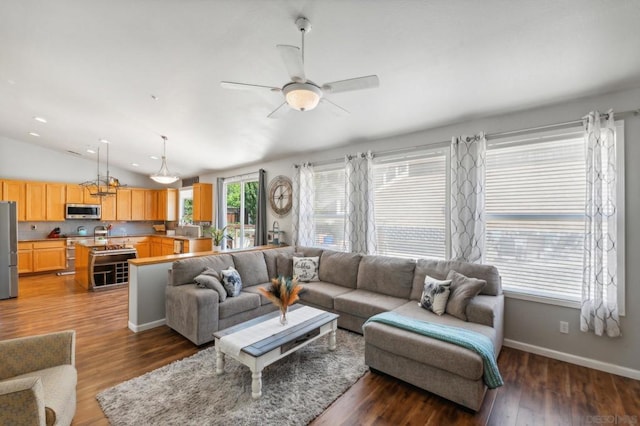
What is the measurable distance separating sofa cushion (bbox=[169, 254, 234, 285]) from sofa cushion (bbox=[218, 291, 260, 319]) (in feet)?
1.92

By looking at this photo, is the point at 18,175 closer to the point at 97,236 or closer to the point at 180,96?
the point at 97,236

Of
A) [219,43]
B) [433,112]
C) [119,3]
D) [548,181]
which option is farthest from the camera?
[433,112]

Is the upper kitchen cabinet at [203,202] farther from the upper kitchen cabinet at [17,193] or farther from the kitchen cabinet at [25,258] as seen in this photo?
the upper kitchen cabinet at [17,193]

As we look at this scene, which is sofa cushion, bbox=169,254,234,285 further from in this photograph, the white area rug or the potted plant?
the potted plant

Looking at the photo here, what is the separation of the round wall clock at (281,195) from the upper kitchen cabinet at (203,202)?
2397 mm

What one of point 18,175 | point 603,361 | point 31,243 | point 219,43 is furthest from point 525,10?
point 18,175

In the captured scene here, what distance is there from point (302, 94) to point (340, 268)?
2848 mm

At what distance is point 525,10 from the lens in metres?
1.85

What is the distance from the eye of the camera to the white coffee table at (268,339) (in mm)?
2223

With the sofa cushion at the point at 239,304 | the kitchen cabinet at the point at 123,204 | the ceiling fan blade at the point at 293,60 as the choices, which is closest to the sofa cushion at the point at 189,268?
the sofa cushion at the point at 239,304

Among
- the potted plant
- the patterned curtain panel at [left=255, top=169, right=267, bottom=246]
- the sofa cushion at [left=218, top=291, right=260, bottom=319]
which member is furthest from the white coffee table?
the potted plant

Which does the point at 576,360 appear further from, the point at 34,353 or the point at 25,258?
the point at 25,258

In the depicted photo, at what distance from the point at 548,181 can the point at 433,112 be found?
4.85 feet

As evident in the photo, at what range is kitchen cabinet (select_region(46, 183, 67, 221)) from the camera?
22.9 ft
